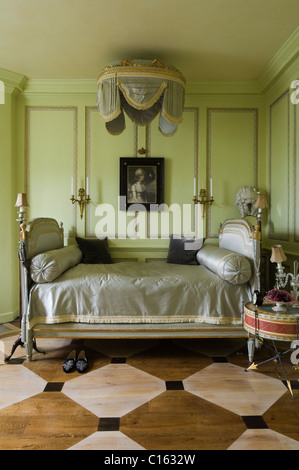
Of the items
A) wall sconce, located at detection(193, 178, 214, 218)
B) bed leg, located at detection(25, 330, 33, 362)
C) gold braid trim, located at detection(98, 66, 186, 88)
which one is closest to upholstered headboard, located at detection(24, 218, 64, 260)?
bed leg, located at detection(25, 330, 33, 362)

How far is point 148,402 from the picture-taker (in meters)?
2.05

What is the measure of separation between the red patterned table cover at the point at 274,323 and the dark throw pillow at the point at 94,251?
1.90m

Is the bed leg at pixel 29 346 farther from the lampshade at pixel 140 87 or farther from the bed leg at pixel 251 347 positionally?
the lampshade at pixel 140 87

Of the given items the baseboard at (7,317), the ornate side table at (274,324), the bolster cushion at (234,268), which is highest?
the bolster cushion at (234,268)

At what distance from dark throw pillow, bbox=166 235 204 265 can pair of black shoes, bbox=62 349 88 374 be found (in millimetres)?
1567

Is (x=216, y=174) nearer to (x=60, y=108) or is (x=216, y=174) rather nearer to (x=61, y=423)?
(x=60, y=108)

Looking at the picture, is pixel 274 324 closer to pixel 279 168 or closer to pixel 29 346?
pixel 29 346

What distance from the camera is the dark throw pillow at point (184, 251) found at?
370 cm

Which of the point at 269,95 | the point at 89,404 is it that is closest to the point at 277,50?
the point at 269,95

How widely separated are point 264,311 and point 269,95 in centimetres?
285

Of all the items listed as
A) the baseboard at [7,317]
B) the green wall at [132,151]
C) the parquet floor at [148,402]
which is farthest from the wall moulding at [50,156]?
the parquet floor at [148,402]

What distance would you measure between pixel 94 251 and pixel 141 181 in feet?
3.45

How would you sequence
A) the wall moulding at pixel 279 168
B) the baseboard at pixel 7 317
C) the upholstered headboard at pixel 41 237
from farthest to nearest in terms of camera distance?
the baseboard at pixel 7 317
the wall moulding at pixel 279 168
the upholstered headboard at pixel 41 237

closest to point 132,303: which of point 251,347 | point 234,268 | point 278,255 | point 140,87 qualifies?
point 234,268
